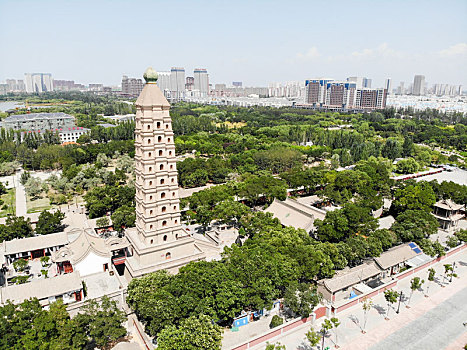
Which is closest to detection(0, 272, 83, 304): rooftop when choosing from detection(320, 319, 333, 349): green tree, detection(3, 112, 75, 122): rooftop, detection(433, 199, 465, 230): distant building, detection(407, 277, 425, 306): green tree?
detection(320, 319, 333, 349): green tree

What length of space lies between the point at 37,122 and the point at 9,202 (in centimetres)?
5523

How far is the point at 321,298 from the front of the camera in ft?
65.5

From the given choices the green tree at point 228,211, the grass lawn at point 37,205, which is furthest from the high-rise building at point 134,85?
the green tree at point 228,211

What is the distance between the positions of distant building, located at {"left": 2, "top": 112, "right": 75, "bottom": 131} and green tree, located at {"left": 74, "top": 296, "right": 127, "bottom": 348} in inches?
3130

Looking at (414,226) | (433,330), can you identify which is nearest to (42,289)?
(433,330)

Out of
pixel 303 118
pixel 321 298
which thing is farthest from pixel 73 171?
pixel 303 118

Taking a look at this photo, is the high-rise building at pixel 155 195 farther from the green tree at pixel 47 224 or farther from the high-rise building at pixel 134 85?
the high-rise building at pixel 134 85

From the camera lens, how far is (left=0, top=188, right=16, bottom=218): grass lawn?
3641 cm

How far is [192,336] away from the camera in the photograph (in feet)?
49.7

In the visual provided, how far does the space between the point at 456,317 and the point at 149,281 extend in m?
18.7

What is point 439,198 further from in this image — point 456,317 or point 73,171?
point 73,171

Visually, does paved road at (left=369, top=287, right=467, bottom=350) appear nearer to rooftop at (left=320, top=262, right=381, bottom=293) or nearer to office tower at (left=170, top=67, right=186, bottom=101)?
rooftop at (left=320, top=262, right=381, bottom=293)

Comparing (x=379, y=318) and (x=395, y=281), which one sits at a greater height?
(x=395, y=281)

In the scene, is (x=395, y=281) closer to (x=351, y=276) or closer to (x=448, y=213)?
(x=351, y=276)
